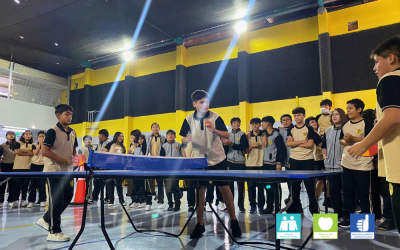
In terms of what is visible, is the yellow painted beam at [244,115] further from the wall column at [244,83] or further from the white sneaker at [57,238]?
the white sneaker at [57,238]

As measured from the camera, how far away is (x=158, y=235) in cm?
308

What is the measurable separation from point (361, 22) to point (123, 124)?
10.9m

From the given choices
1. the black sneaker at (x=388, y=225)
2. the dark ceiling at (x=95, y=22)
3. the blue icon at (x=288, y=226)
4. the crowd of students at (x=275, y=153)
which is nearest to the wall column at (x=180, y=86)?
the dark ceiling at (x=95, y=22)

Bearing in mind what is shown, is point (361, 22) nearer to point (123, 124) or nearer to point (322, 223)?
point (322, 223)

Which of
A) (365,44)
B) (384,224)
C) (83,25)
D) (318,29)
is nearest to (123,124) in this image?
(83,25)

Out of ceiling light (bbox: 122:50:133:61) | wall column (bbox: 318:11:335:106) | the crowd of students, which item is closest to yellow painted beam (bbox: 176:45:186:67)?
ceiling light (bbox: 122:50:133:61)

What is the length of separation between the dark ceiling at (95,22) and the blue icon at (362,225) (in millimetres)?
8513

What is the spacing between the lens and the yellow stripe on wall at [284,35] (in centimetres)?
983

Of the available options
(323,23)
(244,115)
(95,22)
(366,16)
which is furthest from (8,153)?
(366,16)

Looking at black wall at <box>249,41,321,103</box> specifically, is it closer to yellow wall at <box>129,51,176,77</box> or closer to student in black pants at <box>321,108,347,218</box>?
yellow wall at <box>129,51,176,77</box>

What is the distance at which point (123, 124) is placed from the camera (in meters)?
13.8

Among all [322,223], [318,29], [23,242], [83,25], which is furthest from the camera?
[83,25]

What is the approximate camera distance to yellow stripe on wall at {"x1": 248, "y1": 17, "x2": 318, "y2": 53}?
983 cm

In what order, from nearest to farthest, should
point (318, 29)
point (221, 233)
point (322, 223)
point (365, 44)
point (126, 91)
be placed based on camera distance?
point (322, 223) → point (221, 233) → point (365, 44) → point (318, 29) → point (126, 91)
